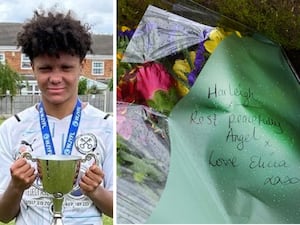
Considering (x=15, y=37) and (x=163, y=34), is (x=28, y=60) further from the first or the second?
(x=163, y=34)

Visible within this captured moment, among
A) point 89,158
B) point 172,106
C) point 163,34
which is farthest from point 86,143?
point 163,34

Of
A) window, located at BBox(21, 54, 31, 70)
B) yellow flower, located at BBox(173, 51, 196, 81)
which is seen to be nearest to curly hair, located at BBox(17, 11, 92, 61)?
window, located at BBox(21, 54, 31, 70)

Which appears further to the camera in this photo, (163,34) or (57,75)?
(163,34)

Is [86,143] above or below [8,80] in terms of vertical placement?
below

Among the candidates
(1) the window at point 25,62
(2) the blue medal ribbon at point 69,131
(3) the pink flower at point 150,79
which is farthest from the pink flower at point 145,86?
(1) the window at point 25,62

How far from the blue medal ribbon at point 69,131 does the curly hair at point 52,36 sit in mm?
154

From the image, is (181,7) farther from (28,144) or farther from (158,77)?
(28,144)

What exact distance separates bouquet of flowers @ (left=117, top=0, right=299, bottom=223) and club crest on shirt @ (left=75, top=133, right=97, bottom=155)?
83 millimetres

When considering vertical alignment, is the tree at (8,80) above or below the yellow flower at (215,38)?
below

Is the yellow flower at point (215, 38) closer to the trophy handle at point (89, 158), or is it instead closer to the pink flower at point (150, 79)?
the pink flower at point (150, 79)

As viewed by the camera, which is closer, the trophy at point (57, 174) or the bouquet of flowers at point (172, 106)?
the trophy at point (57, 174)

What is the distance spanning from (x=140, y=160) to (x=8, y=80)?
45 cm

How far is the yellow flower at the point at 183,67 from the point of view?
7.43ft

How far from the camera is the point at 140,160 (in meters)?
2.25
